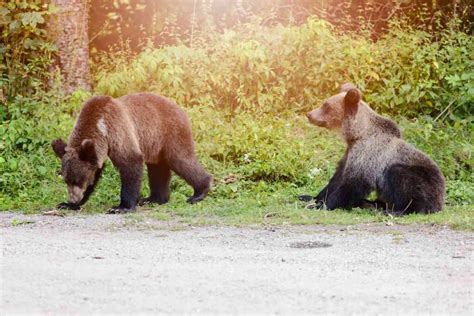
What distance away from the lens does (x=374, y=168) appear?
1034 centimetres

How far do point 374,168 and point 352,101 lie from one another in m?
0.83

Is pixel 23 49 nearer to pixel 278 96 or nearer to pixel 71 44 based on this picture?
pixel 71 44

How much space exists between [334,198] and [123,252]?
3.29 meters

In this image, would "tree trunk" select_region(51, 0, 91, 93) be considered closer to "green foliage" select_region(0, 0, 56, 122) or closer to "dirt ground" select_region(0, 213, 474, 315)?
"green foliage" select_region(0, 0, 56, 122)

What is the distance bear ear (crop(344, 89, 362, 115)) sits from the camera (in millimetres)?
10531

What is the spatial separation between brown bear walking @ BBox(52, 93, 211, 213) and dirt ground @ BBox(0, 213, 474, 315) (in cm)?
106

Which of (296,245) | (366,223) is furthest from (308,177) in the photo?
(296,245)

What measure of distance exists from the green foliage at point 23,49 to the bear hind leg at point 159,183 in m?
3.99

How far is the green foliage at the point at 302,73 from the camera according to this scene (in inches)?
580

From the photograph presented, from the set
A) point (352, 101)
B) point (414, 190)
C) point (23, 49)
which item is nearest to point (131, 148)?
point (352, 101)

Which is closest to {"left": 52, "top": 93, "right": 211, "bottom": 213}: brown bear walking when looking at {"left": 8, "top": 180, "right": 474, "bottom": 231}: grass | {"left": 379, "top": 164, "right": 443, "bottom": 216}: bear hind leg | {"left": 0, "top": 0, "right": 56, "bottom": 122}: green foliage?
{"left": 8, "top": 180, "right": 474, "bottom": 231}: grass

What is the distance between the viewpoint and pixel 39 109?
14008 millimetres

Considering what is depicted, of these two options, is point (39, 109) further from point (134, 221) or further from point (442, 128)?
point (442, 128)

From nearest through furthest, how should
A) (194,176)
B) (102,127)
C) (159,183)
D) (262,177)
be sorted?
(102,127) < (194,176) < (159,183) < (262,177)
